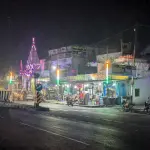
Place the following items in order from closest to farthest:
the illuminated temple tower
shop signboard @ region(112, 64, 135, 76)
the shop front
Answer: shop signboard @ region(112, 64, 135, 76) < the shop front < the illuminated temple tower

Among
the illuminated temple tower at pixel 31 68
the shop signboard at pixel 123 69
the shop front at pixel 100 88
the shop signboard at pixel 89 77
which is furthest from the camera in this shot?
the illuminated temple tower at pixel 31 68

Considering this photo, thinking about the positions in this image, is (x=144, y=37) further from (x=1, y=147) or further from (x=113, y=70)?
(x=1, y=147)

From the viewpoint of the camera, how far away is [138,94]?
3541 cm

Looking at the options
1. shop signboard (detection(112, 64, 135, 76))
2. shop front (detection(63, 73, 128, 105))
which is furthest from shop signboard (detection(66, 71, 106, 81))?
shop signboard (detection(112, 64, 135, 76))

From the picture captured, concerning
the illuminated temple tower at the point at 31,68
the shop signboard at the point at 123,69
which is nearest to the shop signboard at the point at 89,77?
the shop signboard at the point at 123,69

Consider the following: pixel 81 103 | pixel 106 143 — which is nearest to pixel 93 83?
pixel 81 103

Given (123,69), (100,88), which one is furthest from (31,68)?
(123,69)

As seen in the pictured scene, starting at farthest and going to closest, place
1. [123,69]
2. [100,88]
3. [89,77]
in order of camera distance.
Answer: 1. [100,88]
2. [89,77]
3. [123,69]

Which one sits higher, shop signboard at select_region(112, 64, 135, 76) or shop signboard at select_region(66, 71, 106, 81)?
shop signboard at select_region(112, 64, 135, 76)

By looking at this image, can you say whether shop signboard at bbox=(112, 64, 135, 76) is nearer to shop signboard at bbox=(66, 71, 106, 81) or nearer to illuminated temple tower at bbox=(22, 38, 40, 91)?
shop signboard at bbox=(66, 71, 106, 81)

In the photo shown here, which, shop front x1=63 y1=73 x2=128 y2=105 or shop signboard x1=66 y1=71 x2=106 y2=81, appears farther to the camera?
shop signboard x1=66 y1=71 x2=106 y2=81

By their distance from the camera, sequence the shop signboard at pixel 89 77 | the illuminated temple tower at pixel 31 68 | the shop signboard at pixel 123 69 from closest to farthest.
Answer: the shop signboard at pixel 123 69, the shop signboard at pixel 89 77, the illuminated temple tower at pixel 31 68

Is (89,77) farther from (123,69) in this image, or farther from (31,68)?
(31,68)

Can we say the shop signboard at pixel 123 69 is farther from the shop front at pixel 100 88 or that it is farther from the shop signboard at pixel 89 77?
the shop signboard at pixel 89 77
